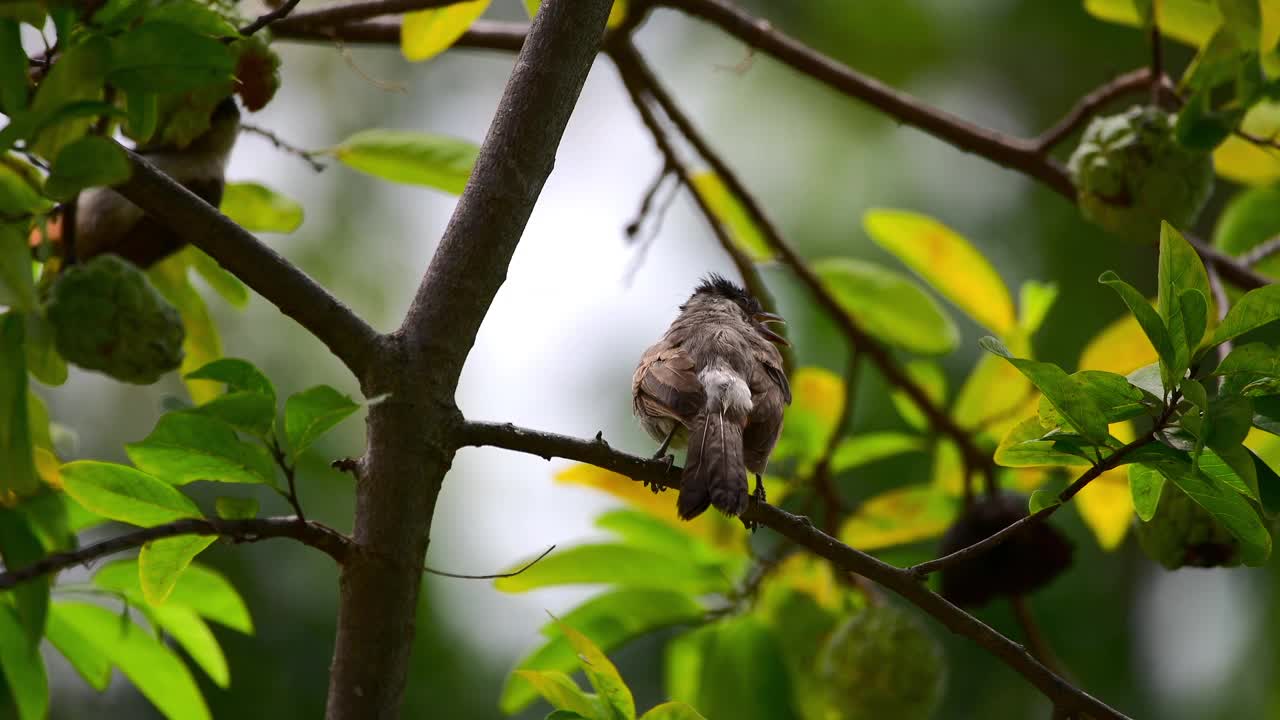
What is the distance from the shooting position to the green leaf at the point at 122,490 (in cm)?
161

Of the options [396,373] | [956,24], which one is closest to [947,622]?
[396,373]

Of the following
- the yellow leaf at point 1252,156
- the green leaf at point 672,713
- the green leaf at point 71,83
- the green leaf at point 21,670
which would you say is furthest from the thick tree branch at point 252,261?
the yellow leaf at point 1252,156

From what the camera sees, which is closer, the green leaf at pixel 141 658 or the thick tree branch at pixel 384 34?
the green leaf at pixel 141 658

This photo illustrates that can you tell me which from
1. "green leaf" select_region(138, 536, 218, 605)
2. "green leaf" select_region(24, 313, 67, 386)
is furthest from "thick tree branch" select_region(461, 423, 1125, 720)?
"green leaf" select_region(24, 313, 67, 386)

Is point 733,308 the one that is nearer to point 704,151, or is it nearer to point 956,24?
point 704,151

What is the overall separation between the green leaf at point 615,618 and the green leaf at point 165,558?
116 cm

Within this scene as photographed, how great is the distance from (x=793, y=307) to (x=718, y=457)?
3.55 meters

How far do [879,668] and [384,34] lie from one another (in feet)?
6.17

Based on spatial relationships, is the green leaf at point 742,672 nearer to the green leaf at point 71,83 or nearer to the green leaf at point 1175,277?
the green leaf at point 1175,277

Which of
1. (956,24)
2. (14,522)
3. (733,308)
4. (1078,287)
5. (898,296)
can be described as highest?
(956,24)

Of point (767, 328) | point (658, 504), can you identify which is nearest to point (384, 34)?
point (767, 328)

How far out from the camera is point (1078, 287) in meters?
6.56

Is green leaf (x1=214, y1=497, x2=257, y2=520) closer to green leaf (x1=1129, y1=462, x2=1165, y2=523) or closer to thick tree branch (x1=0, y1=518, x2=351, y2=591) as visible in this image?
thick tree branch (x1=0, y1=518, x2=351, y2=591)

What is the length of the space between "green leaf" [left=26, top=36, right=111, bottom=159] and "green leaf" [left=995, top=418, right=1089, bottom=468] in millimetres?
1220
